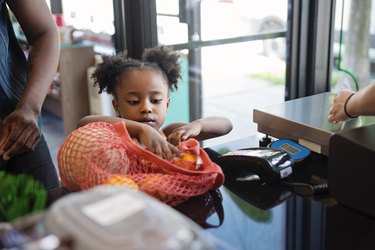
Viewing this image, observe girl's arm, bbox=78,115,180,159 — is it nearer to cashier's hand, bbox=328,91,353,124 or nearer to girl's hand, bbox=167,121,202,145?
girl's hand, bbox=167,121,202,145

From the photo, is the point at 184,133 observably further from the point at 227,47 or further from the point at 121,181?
the point at 227,47

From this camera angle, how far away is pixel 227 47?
2.46 meters

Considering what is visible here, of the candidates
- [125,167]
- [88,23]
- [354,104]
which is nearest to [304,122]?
[354,104]

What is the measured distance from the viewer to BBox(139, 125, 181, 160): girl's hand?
826mm

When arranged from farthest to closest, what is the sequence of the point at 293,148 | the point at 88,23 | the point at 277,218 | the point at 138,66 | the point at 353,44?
the point at 88,23 < the point at 353,44 < the point at 138,66 < the point at 293,148 < the point at 277,218

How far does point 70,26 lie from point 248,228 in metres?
2.77

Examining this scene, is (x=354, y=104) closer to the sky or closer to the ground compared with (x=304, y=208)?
closer to the sky

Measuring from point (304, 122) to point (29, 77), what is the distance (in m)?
0.64

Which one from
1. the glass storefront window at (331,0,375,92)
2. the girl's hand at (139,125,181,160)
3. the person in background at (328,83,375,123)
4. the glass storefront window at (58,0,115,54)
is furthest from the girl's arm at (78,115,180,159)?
the glass storefront window at (58,0,115,54)

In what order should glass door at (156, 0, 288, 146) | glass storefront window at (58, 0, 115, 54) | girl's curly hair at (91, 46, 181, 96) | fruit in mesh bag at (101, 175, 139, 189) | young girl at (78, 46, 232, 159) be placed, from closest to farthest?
fruit in mesh bag at (101, 175, 139, 189) < young girl at (78, 46, 232, 159) < girl's curly hair at (91, 46, 181, 96) < glass door at (156, 0, 288, 146) < glass storefront window at (58, 0, 115, 54)

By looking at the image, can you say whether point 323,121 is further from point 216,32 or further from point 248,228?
point 216,32

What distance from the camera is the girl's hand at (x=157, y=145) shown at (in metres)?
0.83

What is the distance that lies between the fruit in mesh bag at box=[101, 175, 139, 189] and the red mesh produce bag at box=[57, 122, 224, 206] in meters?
Result: 0.01

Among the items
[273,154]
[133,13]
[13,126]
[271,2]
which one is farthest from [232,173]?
[271,2]
